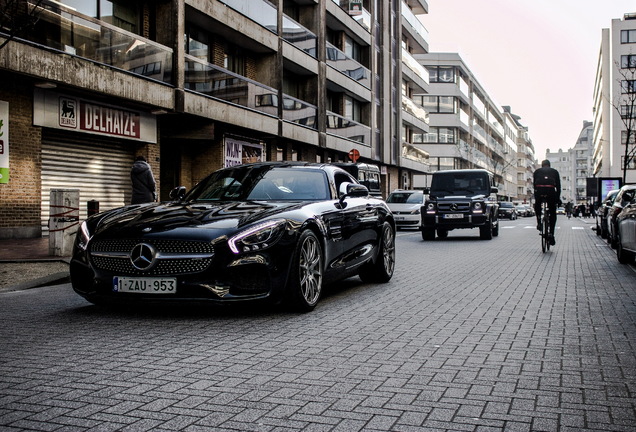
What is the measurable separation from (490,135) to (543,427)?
113 metres

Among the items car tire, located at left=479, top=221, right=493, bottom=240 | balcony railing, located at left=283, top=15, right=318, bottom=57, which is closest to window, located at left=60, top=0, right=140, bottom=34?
balcony railing, located at left=283, top=15, right=318, bottom=57

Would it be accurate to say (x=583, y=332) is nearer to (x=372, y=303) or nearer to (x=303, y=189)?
(x=372, y=303)

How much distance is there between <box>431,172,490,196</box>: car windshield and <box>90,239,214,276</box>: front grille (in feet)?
54.0

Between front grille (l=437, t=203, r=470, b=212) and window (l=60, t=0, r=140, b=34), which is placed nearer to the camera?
window (l=60, t=0, r=140, b=34)

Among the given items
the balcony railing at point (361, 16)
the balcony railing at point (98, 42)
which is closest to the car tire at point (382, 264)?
the balcony railing at point (98, 42)

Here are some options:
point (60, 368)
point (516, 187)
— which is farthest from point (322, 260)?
point (516, 187)

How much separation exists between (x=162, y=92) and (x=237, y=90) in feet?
15.0

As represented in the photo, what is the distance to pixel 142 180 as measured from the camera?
15.3m

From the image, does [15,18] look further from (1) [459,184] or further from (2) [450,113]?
(2) [450,113]

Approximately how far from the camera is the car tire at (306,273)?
6.46 meters

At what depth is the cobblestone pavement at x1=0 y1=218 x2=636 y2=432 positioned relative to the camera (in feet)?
11.3

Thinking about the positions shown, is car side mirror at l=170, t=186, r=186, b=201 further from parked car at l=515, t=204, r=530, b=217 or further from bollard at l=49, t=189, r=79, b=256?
Answer: parked car at l=515, t=204, r=530, b=217

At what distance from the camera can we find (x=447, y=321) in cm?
634

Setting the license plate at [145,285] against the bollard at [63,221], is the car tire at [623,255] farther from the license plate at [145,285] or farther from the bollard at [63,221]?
the bollard at [63,221]
